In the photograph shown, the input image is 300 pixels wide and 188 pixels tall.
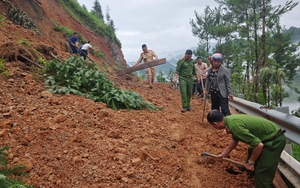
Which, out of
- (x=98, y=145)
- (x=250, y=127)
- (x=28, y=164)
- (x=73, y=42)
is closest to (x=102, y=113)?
(x=98, y=145)

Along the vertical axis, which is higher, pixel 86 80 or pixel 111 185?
pixel 86 80

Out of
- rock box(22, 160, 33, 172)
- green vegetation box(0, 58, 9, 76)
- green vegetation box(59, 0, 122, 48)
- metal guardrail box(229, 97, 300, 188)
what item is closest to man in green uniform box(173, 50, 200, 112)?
metal guardrail box(229, 97, 300, 188)

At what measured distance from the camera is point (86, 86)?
5145mm

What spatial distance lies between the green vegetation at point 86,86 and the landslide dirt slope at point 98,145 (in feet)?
0.86

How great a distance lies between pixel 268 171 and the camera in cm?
251

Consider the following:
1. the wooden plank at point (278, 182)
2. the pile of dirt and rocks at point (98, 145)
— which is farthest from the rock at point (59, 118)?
the wooden plank at point (278, 182)

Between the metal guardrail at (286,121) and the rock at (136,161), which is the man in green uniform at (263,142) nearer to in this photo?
the metal guardrail at (286,121)

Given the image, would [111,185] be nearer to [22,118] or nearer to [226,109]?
[22,118]

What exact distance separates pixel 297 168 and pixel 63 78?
14.9ft

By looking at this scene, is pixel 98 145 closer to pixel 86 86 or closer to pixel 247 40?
pixel 86 86

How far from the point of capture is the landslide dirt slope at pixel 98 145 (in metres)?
2.49

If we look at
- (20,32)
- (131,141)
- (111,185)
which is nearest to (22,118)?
(131,141)

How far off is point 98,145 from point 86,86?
2410 mm

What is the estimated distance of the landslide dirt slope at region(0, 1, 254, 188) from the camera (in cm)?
249
